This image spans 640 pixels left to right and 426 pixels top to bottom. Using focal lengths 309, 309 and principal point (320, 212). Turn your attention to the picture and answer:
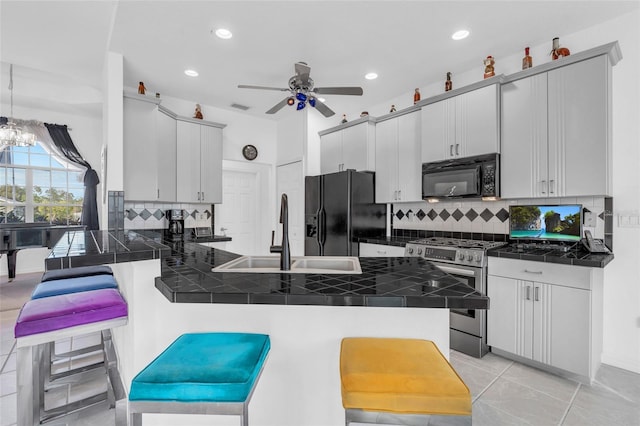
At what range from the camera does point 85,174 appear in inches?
232

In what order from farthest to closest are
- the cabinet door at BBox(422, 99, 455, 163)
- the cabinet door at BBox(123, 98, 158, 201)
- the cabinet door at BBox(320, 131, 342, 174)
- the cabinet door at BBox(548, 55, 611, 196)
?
the cabinet door at BBox(320, 131, 342, 174) → the cabinet door at BBox(123, 98, 158, 201) → the cabinet door at BBox(422, 99, 455, 163) → the cabinet door at BBox(548, 55, 611, 196)

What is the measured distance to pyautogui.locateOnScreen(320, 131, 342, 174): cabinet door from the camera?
14.6 ft

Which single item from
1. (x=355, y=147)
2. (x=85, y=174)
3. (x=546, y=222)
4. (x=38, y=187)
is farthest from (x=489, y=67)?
(x=38, y=187)

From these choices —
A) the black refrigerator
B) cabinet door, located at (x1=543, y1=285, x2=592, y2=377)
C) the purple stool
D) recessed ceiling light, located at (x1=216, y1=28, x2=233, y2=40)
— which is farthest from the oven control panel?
recessed ceiling light, located at (x1=216, y1=28, x2=233, y2=40)

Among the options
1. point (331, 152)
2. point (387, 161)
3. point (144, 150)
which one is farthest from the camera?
point (331, 152)

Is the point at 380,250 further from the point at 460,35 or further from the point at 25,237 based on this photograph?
the point at 25,237

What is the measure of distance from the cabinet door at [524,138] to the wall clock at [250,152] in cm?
358

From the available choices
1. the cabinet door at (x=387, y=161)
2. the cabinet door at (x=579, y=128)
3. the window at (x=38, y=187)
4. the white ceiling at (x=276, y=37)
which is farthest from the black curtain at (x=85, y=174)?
the cabinet door at (x=579, y=128)

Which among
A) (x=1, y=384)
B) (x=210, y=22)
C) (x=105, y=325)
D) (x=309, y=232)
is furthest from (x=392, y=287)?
(x=309, y=232)

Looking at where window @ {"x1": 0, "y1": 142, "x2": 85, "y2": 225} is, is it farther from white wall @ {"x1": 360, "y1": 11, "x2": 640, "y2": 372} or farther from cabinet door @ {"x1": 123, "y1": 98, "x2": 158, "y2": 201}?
white wall @ {"x1": 360, "y1": 11, "x2": 640, "y2": 372}

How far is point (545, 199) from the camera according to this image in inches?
112

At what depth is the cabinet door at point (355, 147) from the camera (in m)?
4.12

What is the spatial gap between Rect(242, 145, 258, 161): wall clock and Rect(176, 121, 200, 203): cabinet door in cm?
93

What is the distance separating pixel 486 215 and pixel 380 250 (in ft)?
3.92
